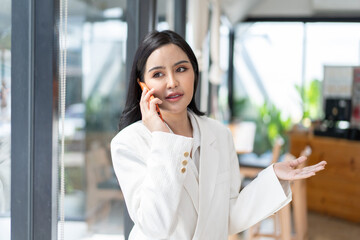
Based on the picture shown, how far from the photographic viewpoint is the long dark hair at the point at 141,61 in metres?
1.29

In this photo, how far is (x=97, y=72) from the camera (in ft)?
8.71

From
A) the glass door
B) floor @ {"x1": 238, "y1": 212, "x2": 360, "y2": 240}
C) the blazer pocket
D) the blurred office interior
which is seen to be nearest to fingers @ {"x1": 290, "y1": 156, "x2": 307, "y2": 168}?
the blazer pocket

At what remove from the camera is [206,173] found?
51.8 inches

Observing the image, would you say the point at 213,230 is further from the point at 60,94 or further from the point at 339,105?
the point at 339,105

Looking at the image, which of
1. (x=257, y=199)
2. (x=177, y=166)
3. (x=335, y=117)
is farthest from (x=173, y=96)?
(x=335, y=117)

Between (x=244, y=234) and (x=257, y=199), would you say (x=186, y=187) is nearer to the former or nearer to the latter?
(x=257, y=199)

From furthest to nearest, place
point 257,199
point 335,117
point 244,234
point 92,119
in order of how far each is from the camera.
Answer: point 335,117 < point 244,234 < point 92,119 < point 257,199

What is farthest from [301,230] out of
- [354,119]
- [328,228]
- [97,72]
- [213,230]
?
[213,230]

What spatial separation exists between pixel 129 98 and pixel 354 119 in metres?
4.37

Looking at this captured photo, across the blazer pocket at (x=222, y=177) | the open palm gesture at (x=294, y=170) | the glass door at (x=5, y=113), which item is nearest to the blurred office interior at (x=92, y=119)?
the glass door at (x=5, y=113)

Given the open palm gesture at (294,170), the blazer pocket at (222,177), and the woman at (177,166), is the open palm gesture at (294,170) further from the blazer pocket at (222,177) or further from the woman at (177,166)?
the blazer pocket at (222,177)

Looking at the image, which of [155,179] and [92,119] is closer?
[155,179]

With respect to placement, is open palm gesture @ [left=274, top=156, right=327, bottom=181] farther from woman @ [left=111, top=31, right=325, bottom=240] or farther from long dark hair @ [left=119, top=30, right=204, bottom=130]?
long dark hair @ [left=119, top=30, right=204, bottom=130]

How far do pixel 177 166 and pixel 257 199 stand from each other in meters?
0.34
